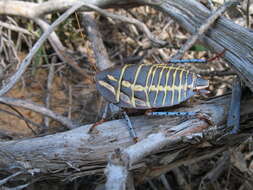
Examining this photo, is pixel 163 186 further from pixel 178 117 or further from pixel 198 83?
pixel 198 83

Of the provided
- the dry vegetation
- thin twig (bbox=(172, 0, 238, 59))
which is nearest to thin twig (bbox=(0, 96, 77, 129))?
the dry vegetation

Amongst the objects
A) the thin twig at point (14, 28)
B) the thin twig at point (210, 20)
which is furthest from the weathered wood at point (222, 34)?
the thin twig at point (14, 28)

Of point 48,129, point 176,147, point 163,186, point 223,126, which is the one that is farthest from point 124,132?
point 163,186

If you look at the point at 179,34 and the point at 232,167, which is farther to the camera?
the point at 179,34

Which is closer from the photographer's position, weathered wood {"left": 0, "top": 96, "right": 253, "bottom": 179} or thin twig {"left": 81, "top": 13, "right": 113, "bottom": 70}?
weathered wood {"left": 0, "top": 96, "right": 253, "bottom": 179}

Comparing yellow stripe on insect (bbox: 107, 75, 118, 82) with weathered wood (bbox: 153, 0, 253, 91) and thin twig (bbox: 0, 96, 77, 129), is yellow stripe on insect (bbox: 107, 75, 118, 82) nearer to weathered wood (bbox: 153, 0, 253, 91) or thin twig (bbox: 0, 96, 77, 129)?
thin twig (bbox: 0, 96, 77, 129)

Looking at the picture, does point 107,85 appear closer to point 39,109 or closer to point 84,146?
point 84,146
